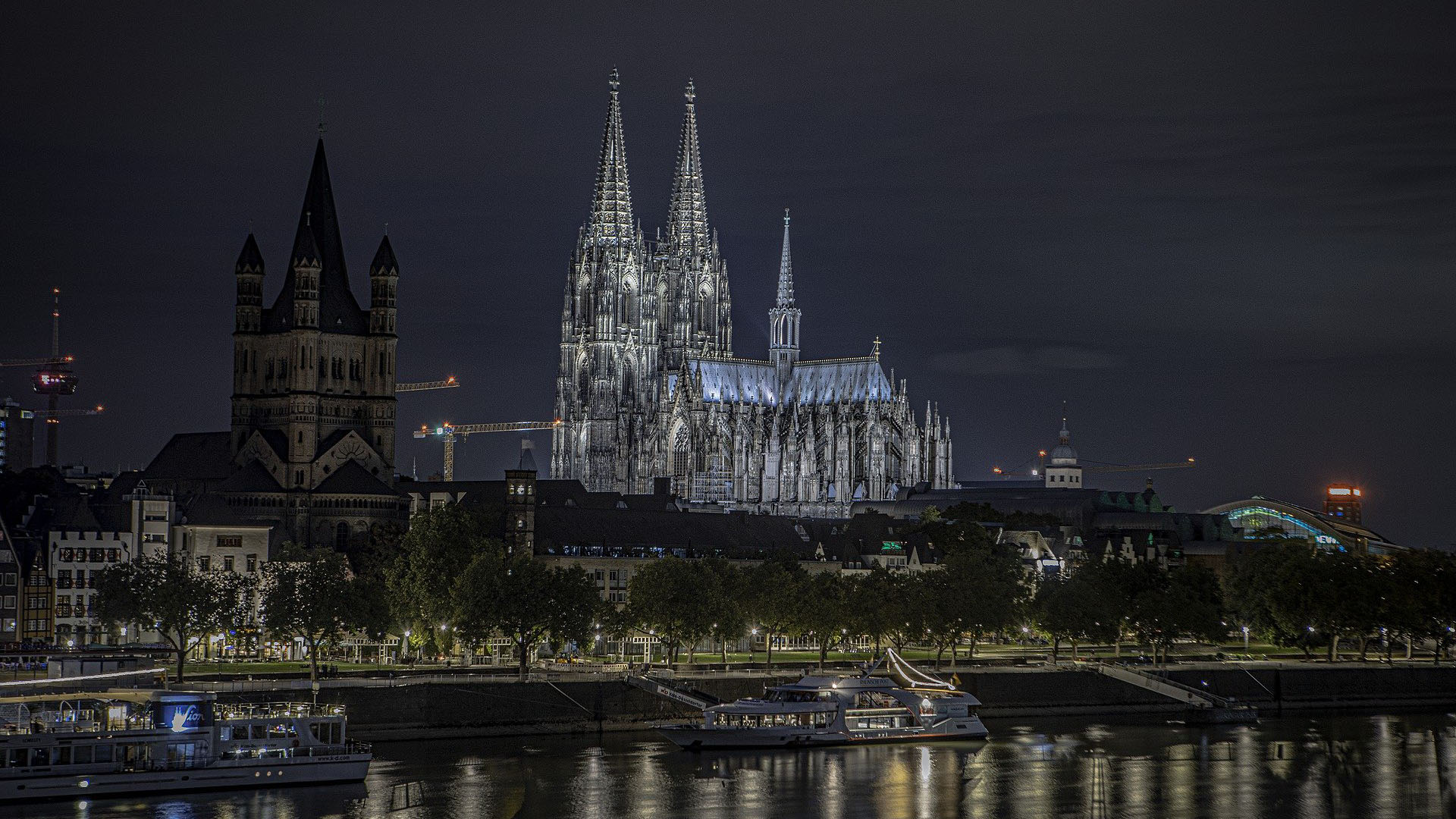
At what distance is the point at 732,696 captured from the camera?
12275 centimetres

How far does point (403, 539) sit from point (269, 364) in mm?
31265

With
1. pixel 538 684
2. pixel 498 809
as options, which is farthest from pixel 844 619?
pixel 498 809

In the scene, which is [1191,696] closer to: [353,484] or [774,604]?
[774,604]

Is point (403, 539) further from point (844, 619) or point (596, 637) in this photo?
point (844, 619)

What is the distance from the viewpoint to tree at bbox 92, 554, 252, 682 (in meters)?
123

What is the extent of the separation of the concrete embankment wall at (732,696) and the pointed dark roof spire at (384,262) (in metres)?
63.5

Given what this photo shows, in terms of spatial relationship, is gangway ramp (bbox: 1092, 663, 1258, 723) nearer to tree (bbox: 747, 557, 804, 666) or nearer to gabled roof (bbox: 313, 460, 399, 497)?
tree (bbox: 747, 557, 804, 666)

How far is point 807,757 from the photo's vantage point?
111 meters

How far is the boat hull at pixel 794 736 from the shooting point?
111 metres

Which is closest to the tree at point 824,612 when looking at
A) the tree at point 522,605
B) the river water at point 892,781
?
the tree at point 522,605

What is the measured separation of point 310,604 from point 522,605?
12.7 metres

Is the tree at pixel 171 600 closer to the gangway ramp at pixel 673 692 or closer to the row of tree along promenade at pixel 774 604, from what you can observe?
the row of tree along promenade at pixel 774 604

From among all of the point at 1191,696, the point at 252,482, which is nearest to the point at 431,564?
the point at 252,482

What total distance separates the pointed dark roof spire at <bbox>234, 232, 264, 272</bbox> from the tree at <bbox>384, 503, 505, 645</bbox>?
1336 inches
